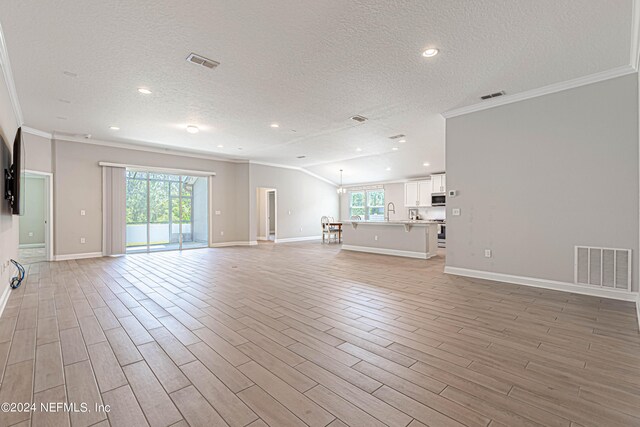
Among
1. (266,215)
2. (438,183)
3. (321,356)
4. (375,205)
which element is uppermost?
(438,183)

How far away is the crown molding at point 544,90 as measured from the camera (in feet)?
11.6

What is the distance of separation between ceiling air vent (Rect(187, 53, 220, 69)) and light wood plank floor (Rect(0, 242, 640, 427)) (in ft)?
9.66

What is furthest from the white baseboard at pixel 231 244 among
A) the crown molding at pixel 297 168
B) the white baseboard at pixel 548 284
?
the white baseboard at pixel 548 284

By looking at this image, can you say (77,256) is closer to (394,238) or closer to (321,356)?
(321,356)

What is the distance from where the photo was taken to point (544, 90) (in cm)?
401

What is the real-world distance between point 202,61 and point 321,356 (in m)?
3.49

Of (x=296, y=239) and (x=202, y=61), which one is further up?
(x=202, y=61)

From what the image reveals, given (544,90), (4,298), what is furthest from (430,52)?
(4,298)

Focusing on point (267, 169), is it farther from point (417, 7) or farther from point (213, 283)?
point (417, 7)

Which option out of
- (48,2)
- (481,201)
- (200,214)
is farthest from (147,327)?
(200,214)

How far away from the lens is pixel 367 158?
9508 millimetres

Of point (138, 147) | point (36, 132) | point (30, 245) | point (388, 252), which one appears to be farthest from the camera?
point (30, 245)

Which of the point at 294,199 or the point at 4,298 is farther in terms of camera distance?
the point at 294,199

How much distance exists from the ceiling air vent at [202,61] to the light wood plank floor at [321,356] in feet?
9.66
